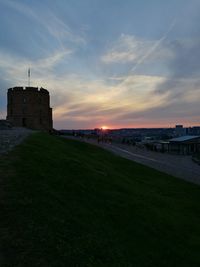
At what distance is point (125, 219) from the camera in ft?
34.6

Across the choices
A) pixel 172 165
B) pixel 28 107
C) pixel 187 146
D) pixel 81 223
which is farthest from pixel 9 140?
pixel 187 146

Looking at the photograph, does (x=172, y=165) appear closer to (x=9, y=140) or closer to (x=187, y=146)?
(x=9, y=140)

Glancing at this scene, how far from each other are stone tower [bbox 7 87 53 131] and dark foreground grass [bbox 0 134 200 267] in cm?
5031

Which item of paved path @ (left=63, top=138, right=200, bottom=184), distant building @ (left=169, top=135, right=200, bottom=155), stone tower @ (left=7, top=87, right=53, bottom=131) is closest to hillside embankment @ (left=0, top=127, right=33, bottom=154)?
paved path @ (left=63, top=138, right=200, bottom=184)

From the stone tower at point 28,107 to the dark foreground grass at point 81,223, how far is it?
50.3m

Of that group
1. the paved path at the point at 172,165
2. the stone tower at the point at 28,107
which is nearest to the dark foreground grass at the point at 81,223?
the paved path at the point at 172,165

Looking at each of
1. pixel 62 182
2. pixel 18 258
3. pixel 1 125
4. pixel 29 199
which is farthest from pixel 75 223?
pixel 1 125

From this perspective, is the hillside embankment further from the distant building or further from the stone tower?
the distant building

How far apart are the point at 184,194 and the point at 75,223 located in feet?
43.2

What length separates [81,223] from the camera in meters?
8.41

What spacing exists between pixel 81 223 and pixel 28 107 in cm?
5804

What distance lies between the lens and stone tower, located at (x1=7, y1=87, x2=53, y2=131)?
209ft

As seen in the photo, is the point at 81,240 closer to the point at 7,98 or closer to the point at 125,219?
the point at 125,219

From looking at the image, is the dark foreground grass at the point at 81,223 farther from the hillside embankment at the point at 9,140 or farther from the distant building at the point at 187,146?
the distant building at the point at 187,146
